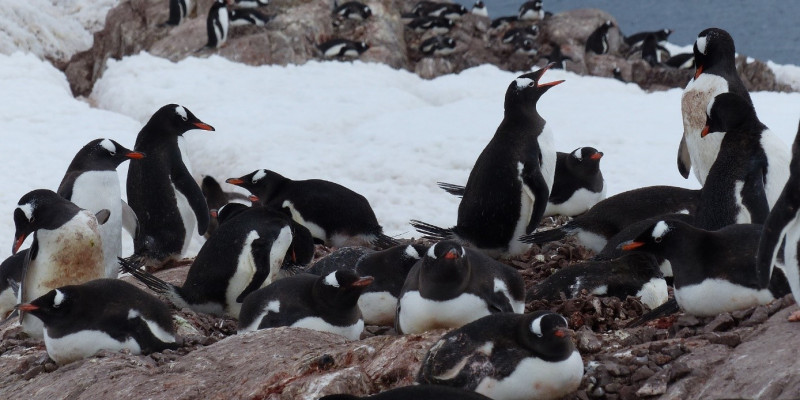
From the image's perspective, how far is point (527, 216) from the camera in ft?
19.0

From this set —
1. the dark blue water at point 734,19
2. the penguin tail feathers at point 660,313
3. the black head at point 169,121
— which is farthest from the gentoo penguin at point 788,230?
the dark blue water at point 734,19

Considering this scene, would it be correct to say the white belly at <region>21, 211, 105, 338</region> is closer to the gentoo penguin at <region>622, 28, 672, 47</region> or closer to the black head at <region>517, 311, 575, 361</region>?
the black head at <region>517, 311, 575, 361</region>

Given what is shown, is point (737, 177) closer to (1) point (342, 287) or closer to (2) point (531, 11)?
(1) point (342, 287)

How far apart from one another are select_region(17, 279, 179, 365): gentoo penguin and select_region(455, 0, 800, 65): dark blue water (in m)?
23.3

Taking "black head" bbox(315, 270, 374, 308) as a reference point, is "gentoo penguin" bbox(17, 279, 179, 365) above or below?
below

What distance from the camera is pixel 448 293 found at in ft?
12.4

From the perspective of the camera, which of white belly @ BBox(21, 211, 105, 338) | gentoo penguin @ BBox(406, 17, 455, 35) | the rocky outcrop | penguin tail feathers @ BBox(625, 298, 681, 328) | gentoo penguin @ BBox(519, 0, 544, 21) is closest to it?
penguin tail feathers @ BBox(625, 298, 681, 328)

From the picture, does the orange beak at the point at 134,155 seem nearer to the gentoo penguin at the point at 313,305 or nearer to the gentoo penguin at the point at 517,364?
the gentoo penguin at the point at 313,305

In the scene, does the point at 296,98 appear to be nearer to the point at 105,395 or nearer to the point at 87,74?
the point at 87,74

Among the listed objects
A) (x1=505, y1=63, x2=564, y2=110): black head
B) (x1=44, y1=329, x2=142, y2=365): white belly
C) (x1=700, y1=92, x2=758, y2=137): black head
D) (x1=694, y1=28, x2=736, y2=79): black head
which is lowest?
(x1=44, y1=329, x2=142, y2=365): white belly

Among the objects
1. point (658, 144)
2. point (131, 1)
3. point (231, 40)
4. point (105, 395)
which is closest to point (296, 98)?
point (231, 40)

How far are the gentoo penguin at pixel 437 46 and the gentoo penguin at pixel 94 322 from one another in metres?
12.8

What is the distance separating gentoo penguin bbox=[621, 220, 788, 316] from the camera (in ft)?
12.2

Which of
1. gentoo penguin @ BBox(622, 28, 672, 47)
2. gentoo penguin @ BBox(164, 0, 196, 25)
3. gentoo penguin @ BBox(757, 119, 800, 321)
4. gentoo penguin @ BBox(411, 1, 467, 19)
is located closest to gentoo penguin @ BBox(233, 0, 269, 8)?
gentoo penguin @ BBox(164, 0, 196, 25)
